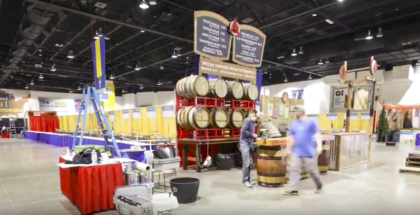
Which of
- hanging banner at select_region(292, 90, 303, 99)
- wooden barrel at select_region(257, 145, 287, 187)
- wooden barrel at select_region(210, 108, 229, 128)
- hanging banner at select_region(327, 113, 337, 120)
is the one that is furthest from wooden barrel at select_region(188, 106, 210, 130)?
hanging banner at select_region(292, 90, 303, 99)

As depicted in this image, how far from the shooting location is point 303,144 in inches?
162

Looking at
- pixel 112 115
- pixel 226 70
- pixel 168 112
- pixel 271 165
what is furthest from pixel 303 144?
pixel 112 115

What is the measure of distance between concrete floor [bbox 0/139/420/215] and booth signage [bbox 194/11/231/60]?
3.10 meters

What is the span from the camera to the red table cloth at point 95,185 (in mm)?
3441

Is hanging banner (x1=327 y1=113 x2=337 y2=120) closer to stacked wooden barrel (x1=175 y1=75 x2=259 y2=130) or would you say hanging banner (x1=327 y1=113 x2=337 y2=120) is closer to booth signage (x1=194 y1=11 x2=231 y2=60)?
stacked wooden barrel (x1=175 y1=75 x2=259 y2=130)

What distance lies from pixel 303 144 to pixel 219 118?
2861 millimetres

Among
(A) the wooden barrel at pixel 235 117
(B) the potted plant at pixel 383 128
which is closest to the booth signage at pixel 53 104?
(A) the wooden barrel at pixel 235 117

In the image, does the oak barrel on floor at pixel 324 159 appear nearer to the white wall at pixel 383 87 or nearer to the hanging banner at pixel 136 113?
the hanging banner at pixel 136 113

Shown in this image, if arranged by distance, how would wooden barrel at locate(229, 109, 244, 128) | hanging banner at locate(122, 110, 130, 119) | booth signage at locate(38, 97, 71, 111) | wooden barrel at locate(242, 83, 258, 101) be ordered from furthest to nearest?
1. booth signage at locate(38, 97, 71, 111)
2. hanging banner at locate(122, 110, 130, 119)
3. wooden barrel at locate(242, 83, 258, 101)
4. wooden barrel at locate(229, 109, 244, 128)

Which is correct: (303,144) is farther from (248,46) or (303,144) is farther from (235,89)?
(248,46)

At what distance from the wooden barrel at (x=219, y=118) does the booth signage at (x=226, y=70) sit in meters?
1.00

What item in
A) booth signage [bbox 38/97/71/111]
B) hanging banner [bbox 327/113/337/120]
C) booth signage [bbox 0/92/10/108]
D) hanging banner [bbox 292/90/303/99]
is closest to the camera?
hanging banner [bbox 327/113/337/120]

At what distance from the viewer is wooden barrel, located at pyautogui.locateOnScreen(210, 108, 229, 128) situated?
6.55 metres

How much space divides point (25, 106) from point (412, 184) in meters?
29.4
